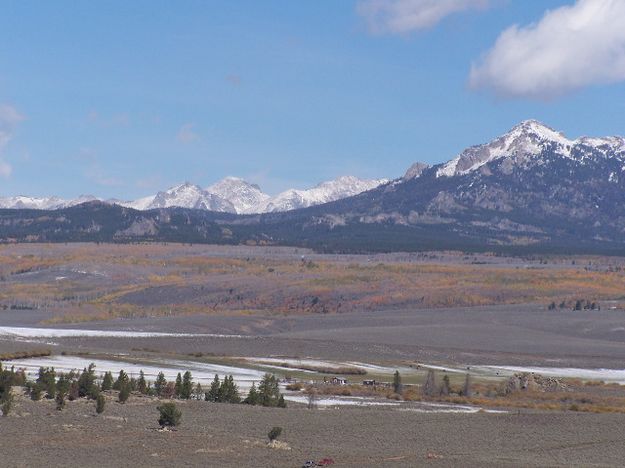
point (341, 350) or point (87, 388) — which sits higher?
point (87, 388)

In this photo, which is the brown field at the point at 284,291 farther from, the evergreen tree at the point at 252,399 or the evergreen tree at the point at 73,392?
the evergreen tree at the point at 73,392

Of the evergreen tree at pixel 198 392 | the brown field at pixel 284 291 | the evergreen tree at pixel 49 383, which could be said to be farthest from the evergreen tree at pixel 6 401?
the brown field at pixel 284 291

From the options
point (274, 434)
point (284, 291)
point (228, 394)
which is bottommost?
point (228, 394)

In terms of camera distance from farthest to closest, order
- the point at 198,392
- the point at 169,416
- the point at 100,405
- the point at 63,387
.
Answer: the point at 198,392
the point at 63,387
the point at 100,405
the point at 169,416

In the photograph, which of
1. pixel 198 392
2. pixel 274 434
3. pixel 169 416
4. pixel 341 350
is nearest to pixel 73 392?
pixel 198 392

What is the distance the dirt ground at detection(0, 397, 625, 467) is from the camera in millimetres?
37594

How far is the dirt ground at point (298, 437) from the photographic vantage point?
37.6 metres

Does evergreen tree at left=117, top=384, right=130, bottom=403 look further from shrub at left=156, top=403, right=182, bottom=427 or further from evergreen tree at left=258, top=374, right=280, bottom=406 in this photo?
shrub at left=156, top=403, right=182, bottom=427

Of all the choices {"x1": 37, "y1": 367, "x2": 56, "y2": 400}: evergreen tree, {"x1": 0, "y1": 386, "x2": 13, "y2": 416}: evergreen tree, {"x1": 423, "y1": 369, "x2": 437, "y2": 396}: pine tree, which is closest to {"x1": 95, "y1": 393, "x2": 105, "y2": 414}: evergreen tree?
{"x1": 0, "y1": 386, "x2": 13, "y2": 416}: evergreen tree

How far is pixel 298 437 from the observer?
43469 mm

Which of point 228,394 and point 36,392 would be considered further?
point 228,394

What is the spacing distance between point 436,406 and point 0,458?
26.7m

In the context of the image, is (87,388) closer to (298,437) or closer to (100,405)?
(100,405)

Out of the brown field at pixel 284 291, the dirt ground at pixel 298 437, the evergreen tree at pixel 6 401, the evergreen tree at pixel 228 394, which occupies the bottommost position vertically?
the dirt ground at pixel 298 437
